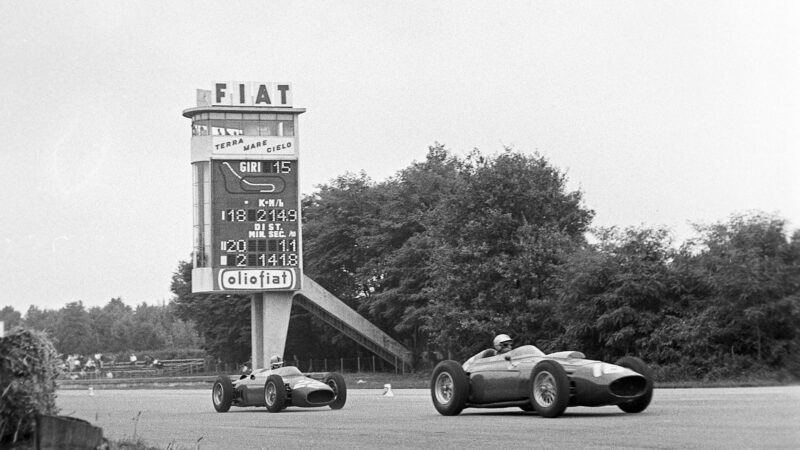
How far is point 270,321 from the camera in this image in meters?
61.7

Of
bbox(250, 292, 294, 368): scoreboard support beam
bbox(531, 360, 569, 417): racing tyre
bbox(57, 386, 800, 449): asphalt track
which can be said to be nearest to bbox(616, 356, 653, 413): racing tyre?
bbox(57, 386, 800, 449): asphalt track

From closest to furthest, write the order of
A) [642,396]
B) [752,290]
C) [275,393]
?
[642,396] → [275,393] → [752,290]

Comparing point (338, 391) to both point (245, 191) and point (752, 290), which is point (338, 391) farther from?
point (245, 191)

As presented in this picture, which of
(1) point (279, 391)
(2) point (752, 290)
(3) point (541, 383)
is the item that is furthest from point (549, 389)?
(2) point (752, 290)

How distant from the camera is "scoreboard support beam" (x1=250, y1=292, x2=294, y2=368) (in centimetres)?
6119

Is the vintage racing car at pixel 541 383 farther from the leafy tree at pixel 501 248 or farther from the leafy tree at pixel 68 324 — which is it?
the leafy tree at pixel 501 248

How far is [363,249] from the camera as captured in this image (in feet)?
264

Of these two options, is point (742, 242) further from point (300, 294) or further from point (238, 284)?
point (300, 294)

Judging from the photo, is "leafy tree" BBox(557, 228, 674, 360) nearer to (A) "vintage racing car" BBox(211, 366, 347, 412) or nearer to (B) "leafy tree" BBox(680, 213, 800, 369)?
(B) "leafy tree" BBox(680, 213, 800, 369)

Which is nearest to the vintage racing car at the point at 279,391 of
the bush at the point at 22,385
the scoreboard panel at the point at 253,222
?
the bush at the point at 22,385

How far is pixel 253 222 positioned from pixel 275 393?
3058 cm

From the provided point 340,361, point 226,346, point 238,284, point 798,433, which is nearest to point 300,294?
point 238,284

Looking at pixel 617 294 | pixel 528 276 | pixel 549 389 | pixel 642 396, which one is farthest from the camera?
pixel 528 276

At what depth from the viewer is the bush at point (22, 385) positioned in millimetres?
8688
